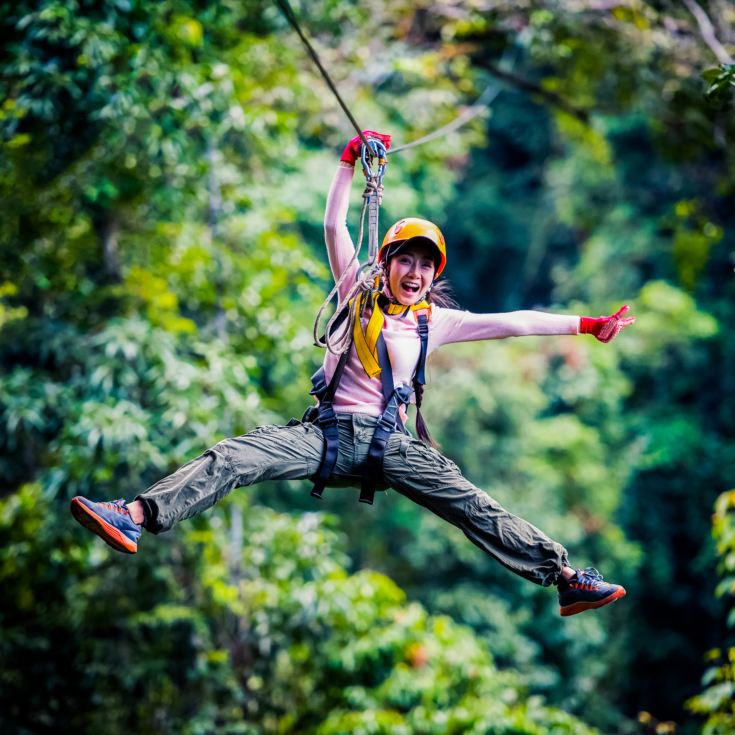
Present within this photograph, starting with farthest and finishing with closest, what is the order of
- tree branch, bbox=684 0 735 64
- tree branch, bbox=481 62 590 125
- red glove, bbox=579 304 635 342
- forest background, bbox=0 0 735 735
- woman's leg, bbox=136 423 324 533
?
tree branch, bbox=481 62 590 125 → tree branch, bbox=684 0 735 64 → forest background, bbox=0 0 735 735 → red glove, bbox=579 304 635 342 → woman's leg, bbox=136 423 324 533

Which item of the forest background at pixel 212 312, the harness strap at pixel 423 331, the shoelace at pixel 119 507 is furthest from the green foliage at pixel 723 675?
the shoelace at pixel 119 507

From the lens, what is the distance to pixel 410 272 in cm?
274

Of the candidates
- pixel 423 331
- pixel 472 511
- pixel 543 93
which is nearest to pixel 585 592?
pixel 472 511

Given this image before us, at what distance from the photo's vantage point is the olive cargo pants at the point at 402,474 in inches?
101

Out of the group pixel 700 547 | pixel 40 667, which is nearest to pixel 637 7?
pixel 40 667

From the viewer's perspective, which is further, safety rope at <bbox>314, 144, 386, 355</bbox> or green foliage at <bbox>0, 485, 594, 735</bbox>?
green foliage at <bbox>0, 485, 594, 735</bbox>

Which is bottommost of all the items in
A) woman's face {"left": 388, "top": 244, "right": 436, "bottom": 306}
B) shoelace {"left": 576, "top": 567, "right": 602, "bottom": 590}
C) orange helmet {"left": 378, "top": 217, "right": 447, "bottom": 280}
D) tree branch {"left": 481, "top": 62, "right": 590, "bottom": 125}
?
tree branch {"left": 481, "top": 62, "right": 590, "bottom": 125}

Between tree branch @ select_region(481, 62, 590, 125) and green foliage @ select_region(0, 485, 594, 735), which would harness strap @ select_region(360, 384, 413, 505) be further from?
tree branch @ select_region(481, 62, 590, 125)

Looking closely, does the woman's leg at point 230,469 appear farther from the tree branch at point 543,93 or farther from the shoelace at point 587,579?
the tree branch at point 543,93

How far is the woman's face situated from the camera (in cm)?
275

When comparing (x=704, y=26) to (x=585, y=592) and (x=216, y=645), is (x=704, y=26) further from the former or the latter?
(x=216, y=645)

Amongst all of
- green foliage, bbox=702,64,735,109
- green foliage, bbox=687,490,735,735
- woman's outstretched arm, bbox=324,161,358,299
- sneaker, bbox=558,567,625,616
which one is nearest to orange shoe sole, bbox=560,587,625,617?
sneaker, bbox=558,567,625,616

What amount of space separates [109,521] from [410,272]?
0.98 metres

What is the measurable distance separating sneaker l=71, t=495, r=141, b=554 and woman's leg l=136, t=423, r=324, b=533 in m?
0.05
